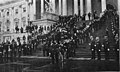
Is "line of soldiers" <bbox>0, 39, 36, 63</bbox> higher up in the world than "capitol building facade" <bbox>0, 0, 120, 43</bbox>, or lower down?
lower down

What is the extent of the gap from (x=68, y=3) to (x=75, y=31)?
69.4 feet

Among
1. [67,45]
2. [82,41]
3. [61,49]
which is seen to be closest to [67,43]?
[67,45]

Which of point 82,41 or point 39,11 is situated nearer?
point 82,41

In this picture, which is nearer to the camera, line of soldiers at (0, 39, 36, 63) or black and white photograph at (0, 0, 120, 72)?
black and white photograph at (0, 0, 120, 72)

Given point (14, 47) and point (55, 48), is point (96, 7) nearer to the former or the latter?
point (14, 47)

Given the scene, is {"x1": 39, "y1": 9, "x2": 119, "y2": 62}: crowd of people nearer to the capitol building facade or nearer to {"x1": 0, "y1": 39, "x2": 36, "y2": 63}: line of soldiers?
{"x1": 0, "y1": 39, "x2": 36, "y2": 63}: line of soldiers

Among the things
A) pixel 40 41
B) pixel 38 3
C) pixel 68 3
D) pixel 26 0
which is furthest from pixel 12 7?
pixel 40 41

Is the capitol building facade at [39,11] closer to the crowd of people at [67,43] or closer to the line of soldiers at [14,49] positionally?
the crowd of people at [67,43]

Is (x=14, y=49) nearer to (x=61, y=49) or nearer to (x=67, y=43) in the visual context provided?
(x=67, y=43)

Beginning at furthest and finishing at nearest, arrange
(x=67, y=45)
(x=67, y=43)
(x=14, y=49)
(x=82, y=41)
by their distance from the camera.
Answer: (x=14, y=49) < (x=82, y=41) < (x=67, y=43) < (x=67, y=45)

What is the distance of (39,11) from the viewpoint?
4266cm

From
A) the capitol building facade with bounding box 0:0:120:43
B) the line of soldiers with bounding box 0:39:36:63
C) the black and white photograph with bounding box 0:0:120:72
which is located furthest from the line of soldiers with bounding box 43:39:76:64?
the capitol building facade with bounding box 0:0:120:43

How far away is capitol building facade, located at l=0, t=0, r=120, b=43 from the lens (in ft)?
114

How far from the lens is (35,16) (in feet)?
135
